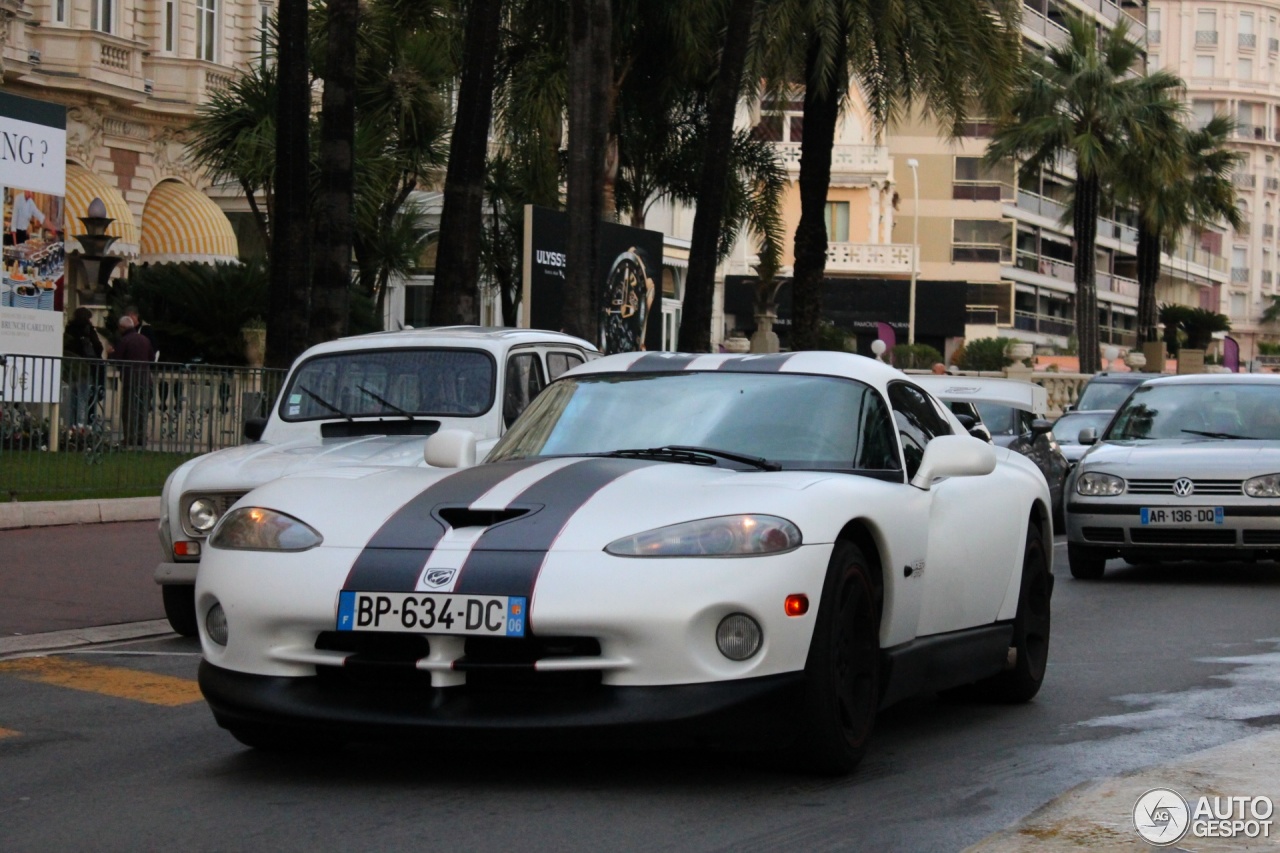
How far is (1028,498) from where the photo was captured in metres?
8.17

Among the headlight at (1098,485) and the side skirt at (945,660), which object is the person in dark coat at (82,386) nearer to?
the headlight at (1098,485)

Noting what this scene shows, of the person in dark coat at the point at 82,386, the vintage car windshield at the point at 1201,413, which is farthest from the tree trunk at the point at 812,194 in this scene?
the person in dark coat at the point at 82,386

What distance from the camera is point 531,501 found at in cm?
616

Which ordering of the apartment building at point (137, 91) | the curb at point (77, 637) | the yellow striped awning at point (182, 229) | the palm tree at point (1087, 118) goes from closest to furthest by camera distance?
the curb at point (77, 637) → the apartment building at point (137, 91) → the yellow striped awning at point (182, 229) → the palm tree at point (1087, 118)

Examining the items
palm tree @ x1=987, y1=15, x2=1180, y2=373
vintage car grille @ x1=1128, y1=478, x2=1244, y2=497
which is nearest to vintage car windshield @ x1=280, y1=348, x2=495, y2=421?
vintage car grille @ x1=1128, y1=478, x2=1244, y2=497

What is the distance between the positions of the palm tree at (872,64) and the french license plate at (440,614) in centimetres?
2115

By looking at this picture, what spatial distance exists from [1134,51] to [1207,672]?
45959 mm

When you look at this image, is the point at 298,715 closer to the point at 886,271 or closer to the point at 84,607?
the point at 84,607

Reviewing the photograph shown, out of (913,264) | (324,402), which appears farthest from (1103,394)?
(913,264)

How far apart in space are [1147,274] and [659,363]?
52.0 metres

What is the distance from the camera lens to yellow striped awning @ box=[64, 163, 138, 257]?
37.1m

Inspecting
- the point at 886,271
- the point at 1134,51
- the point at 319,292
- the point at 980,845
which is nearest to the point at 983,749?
the point at 980,845

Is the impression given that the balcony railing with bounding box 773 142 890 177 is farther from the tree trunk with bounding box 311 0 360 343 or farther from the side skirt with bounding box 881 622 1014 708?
the side skirt with bounding box 881 622 1014 708

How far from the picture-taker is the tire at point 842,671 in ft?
19.5
